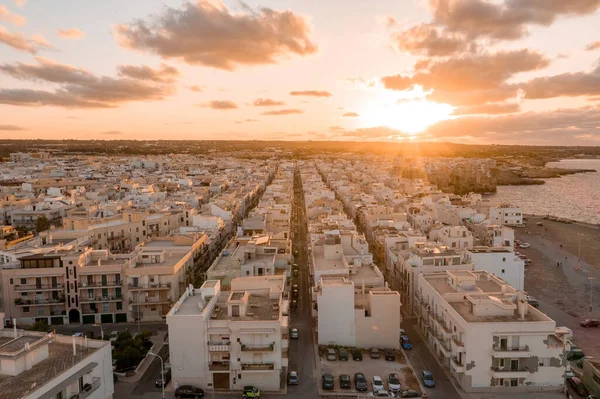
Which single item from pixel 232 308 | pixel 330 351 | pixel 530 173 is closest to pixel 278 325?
pixel 232 308

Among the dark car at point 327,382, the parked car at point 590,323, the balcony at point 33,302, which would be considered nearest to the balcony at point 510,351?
the dark car at point 327,382

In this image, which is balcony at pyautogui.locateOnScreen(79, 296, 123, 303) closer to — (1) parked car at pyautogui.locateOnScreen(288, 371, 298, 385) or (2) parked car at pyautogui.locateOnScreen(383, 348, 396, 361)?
(1) parked car at pyautogui.locateOnScreen(288, 371, 298, 385)

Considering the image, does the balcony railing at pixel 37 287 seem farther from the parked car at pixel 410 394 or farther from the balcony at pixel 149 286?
the parked car at pixel 410 394

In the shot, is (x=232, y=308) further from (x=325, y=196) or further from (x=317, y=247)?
(x=325, y=196)

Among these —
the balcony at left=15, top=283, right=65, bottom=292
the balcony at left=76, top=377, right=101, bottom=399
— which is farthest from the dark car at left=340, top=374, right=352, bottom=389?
the balcony at left=15, top=283, right=65, bottom=292

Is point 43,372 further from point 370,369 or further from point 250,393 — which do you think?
point 370,369

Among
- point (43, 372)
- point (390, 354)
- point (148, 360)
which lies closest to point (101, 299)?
point (148, 360)
